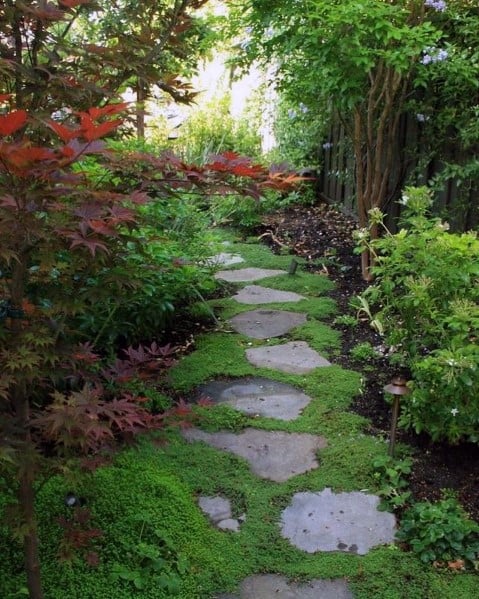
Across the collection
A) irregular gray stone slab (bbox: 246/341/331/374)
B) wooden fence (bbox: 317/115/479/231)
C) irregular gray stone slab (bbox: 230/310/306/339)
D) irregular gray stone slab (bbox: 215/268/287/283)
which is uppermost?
wooden fence (bbox: 317/115/479/231)

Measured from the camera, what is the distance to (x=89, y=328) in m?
3.12

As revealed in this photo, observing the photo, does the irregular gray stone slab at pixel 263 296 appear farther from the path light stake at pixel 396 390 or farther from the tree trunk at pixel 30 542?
the tree trunk at pixel 30 542

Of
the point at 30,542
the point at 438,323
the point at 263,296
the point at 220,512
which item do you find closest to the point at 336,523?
the point at 220,512

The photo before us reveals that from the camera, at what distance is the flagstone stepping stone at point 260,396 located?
293cm

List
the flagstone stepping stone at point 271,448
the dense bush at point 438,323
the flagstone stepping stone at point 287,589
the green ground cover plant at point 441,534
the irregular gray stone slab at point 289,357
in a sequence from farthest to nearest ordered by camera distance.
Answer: the irregular gray stone slab at point 289,357, the flagstone stepping stone at point 271,448, the dense bush at point 438,323, the green ground cover plant at point 441,534, the flagstone stepping stone at point 287,589

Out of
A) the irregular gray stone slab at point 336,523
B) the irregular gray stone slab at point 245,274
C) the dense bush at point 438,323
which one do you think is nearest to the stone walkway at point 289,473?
the irregular gray stone slab at point 336,523

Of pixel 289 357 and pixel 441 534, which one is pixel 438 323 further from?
pixel 289 357

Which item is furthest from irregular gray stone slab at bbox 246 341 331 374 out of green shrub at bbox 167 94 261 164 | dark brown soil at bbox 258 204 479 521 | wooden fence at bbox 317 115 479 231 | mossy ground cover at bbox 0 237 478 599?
green shrub at bbox 167 94 261 164

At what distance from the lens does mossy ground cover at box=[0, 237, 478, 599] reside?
6.34 feet

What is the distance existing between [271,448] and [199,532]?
580mm

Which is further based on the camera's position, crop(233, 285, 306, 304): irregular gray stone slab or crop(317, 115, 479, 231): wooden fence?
crop(233, 285, 306, 304): irregular gray stone slab

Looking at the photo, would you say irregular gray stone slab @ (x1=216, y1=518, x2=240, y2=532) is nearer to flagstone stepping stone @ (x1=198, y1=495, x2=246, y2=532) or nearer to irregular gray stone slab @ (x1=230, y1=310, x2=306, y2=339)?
flagstone stepping stone @ (x1=198, y1=495, x2=246, y2=532)

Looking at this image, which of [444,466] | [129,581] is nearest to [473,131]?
[444,466]

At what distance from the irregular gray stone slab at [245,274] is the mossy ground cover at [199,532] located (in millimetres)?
2256
